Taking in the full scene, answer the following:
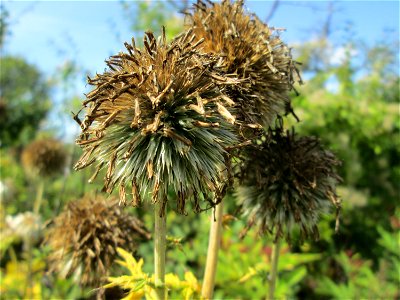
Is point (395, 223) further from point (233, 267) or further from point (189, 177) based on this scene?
point (189, 177)

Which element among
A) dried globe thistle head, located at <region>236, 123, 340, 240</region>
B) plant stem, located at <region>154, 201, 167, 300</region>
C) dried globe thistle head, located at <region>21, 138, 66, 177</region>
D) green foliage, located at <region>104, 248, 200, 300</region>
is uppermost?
dried globe thistle head, located at <region>21, 138, 66, 177</region>

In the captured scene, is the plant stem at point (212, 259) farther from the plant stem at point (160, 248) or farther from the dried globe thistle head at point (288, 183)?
the plant stem at point (160, 248)

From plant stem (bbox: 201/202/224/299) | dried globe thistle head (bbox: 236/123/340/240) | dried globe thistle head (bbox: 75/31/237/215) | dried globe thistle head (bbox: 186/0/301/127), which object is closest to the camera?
dried globe thistle head (bbox: 75/31/237/215)

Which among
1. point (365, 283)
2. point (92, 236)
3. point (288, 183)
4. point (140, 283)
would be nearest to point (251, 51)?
point (288, 183)

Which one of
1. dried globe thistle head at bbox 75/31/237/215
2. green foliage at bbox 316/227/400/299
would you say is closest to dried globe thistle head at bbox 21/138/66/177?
green foliage at bbox 316/227/400/299

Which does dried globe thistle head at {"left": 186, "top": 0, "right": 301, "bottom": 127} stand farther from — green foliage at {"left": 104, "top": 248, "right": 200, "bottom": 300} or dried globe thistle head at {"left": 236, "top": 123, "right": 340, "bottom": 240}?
green foliage at {"left": 104, "top": 248, "right": 200, "bottom": 300}

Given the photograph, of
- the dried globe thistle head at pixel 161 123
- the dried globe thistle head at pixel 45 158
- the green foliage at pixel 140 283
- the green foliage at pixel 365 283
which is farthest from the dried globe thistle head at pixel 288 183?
A: the dried globe thistle head at pixel 45 158
